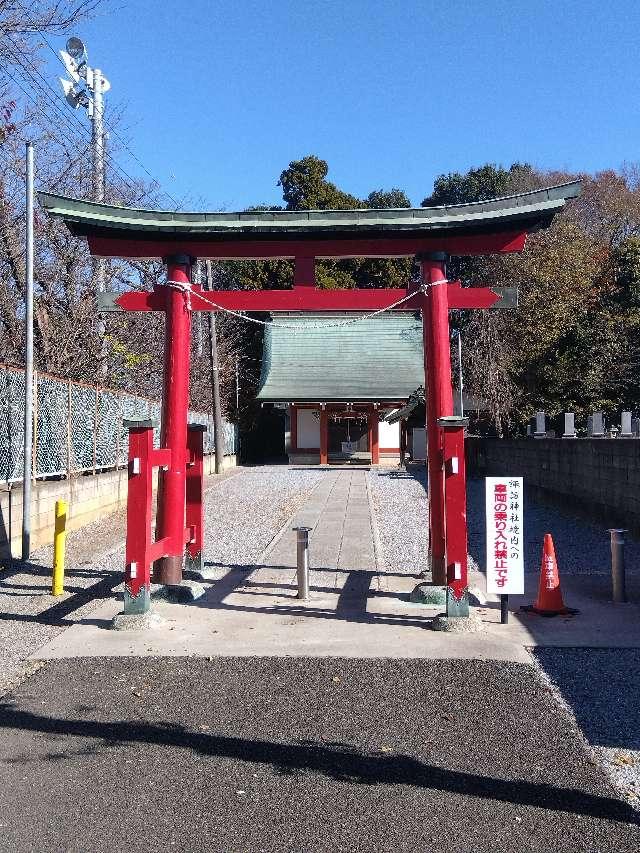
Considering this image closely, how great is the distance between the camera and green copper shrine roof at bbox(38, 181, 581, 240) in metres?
8.07

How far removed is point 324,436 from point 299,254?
1030 inches

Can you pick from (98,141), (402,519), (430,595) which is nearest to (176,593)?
(430,595)

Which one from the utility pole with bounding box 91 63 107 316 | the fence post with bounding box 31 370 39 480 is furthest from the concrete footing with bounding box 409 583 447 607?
the utility pole with bounding box 91 63 107 316

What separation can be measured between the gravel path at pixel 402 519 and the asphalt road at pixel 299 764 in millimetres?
4773

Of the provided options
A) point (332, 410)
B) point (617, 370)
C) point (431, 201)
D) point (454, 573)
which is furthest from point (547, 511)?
point (431, 201)

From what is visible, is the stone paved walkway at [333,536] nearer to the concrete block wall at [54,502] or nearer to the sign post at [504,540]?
the sign post at [504,540]

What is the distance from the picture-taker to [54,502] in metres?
12.1

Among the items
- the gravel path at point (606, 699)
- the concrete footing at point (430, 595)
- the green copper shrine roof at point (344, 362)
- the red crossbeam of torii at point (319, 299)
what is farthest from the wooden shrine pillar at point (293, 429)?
the gravel path at point (606, 699)

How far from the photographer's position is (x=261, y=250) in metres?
8.68

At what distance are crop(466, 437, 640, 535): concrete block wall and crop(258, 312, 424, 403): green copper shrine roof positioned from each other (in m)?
10.7

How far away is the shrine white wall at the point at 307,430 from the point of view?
35.1 meters

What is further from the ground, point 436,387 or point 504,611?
point 436,387

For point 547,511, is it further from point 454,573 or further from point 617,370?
point 617,370

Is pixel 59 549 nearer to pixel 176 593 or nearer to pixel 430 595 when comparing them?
pixel 176 593
